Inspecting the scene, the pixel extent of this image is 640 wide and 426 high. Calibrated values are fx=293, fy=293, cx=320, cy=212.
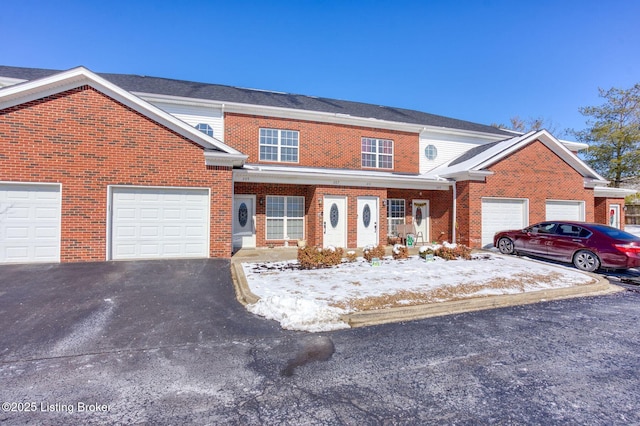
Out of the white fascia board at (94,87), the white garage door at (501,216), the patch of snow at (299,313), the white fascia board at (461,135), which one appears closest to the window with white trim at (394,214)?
the white garage door at (501,216)

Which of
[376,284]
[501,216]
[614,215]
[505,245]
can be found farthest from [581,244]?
[614,215]

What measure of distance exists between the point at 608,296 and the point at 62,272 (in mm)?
12907

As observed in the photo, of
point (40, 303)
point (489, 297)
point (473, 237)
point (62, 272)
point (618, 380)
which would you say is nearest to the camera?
point (618, 380)

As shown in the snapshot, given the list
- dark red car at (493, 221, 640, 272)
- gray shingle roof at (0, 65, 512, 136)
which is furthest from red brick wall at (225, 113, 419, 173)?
dark red car at (493, 221, 640, 272)

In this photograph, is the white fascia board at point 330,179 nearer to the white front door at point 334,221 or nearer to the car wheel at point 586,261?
the white front door at point 334,221

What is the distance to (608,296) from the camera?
6.52m

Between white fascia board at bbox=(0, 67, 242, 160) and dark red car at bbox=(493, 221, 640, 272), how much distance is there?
1080cm

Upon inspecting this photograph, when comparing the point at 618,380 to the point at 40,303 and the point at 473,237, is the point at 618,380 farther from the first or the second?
the point at 473,237

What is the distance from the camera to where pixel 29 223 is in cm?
823

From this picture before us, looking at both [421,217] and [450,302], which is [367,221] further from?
[450,302]

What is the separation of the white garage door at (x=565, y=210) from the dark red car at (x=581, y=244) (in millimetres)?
4283

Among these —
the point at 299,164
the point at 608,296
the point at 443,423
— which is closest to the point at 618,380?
the point at 443,423

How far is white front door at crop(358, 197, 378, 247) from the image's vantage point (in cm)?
1271

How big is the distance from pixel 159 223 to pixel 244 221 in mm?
3688
